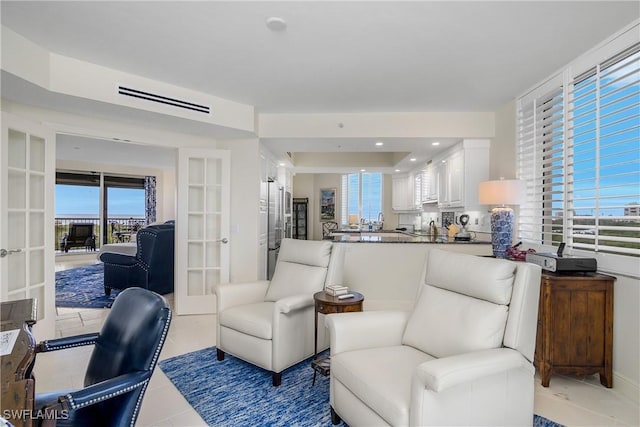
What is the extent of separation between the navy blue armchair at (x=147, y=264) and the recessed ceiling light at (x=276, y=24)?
362 centimetres

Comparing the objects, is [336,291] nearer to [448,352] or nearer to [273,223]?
[448,352]

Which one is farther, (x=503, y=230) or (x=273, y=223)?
(x=273, y=223)

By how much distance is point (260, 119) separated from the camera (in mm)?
4391

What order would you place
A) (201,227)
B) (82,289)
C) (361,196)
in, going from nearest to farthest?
1. (201,227)
2. (82,289)
3. (361,196)

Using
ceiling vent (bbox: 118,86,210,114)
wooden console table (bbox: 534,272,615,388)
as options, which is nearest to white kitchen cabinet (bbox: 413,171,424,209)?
wooden console table (bbox: 534,272,615,388)

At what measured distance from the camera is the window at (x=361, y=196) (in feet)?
32.1

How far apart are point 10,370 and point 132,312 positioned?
0.42 meters

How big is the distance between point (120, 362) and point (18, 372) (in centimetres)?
34

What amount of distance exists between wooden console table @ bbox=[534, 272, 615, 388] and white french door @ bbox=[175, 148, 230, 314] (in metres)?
3.49

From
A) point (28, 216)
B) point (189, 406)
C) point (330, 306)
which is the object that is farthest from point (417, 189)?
point (28, 216)

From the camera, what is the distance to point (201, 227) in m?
4.36

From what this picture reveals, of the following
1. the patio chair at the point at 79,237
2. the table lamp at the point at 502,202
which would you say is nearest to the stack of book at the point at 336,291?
the table lamp at the point at 502,202

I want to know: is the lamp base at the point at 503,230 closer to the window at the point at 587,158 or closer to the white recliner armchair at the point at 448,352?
the window at the point at 587,158

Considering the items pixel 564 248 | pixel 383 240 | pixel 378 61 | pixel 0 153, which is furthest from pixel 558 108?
pixel 0 153
